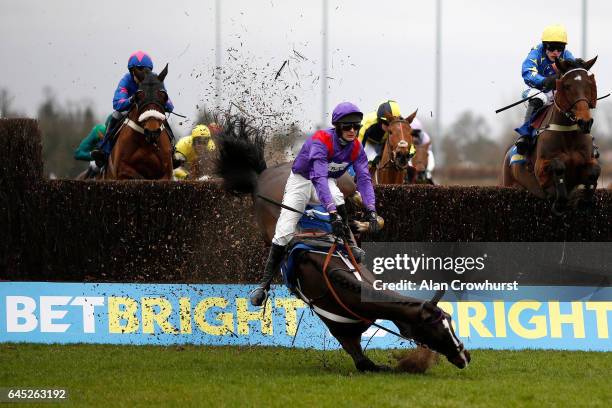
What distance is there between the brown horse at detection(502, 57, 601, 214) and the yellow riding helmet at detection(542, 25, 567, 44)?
2.08ft

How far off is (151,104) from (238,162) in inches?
138

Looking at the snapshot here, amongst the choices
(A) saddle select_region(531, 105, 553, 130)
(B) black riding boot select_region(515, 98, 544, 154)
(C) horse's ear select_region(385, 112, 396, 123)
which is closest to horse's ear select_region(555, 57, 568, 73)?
(A) saddle select_region(531, 105, 553, 130)

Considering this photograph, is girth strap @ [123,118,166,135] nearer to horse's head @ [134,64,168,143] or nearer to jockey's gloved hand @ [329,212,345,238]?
→ horse's head @ [134,64,168,143]

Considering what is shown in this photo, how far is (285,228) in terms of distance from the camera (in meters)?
7.72

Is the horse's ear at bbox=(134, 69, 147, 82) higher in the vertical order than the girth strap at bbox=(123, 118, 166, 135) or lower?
higher

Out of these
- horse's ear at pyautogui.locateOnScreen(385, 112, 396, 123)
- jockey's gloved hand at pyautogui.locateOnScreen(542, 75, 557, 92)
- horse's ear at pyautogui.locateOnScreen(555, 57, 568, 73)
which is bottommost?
horse's ear at pyautogui.locateOnScreen(385, 112, 396, 123)

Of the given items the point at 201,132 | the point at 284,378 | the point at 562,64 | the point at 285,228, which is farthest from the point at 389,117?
the point at 284,378

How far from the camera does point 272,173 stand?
343 inches

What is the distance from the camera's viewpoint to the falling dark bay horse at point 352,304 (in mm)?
7051

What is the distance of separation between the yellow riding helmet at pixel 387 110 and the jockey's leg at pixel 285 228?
620 cm

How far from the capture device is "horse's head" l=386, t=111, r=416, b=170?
523 inches

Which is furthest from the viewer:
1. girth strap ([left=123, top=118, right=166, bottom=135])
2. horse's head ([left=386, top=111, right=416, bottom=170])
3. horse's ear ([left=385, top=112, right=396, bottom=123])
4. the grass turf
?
horse's ear ([left=385, top=112, right=396, bottom=123])

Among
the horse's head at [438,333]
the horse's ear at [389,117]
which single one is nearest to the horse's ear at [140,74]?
the horse's ear at [389,117]

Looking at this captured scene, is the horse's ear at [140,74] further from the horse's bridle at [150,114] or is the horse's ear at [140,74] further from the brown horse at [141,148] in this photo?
the horse's bridle at [150,114]
